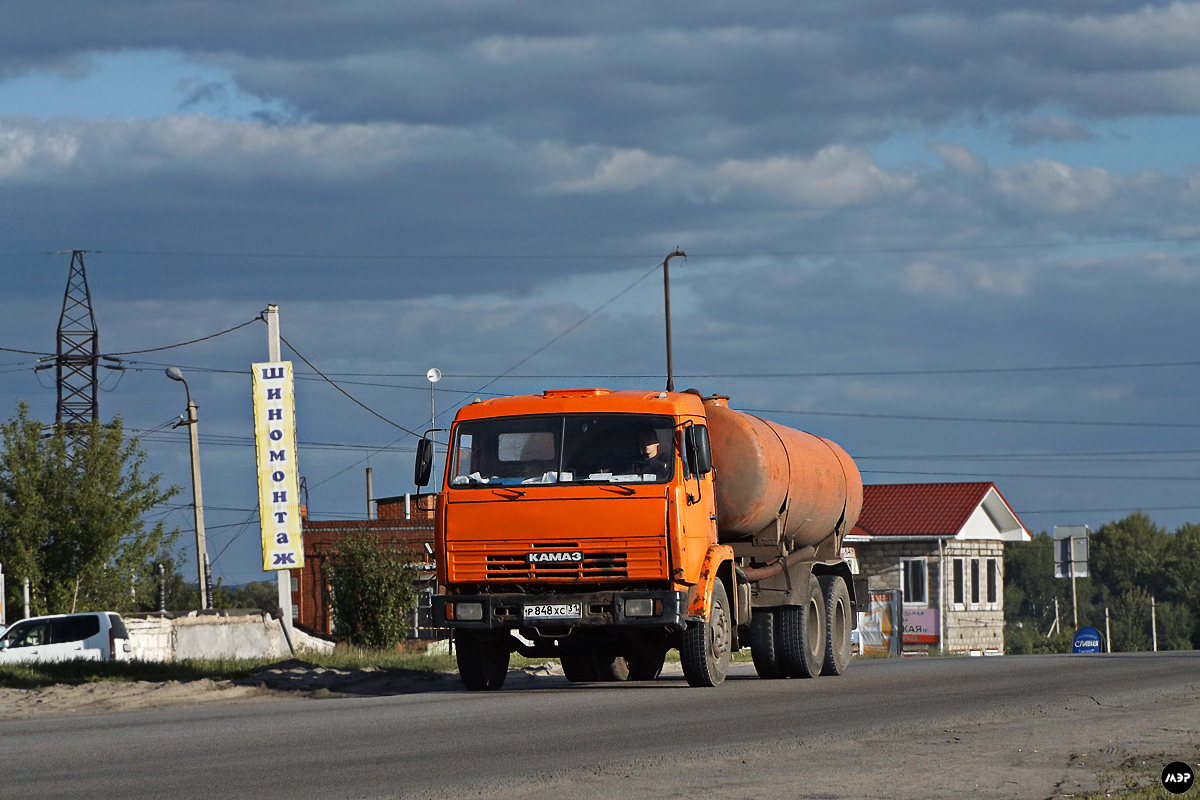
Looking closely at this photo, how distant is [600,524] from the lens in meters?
16.2

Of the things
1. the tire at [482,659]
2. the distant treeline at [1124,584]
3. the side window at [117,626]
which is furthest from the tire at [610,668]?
the distant treeline at [1124,584]

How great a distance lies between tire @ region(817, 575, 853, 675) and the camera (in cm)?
2092

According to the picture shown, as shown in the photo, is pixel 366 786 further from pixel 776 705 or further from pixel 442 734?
pixel 776 705

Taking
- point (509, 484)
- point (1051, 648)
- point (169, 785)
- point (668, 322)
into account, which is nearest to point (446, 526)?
point (509, 484)

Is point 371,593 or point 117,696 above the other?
point 117,696

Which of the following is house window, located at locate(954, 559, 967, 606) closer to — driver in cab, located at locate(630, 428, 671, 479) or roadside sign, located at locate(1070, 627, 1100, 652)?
roadside sign, located at locate(1070, 627, 1100, 652)

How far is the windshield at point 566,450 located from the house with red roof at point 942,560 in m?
39.3

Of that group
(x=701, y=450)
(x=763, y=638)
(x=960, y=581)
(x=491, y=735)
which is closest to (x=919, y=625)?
(x=960, y=581)

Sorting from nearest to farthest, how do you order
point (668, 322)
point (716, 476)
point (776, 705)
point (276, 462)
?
point (776, 705)
point (716, 476)
point (276, 462)
point (668, 322)

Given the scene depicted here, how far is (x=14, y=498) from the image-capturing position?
4188cm

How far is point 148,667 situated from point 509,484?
901 cm

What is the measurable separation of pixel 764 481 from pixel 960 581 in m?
41.1

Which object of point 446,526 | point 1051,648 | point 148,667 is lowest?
point 1051,648

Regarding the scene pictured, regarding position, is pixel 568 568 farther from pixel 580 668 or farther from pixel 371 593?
pixel 371 593
